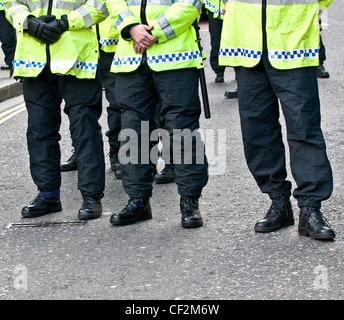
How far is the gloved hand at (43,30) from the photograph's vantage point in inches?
205

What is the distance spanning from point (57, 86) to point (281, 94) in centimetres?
152

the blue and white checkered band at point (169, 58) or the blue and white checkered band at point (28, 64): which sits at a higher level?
the blue and white checkered band at point (169, 58)

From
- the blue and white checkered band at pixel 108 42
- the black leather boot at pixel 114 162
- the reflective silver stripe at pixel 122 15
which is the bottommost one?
the black leather boot at pixel 114 162

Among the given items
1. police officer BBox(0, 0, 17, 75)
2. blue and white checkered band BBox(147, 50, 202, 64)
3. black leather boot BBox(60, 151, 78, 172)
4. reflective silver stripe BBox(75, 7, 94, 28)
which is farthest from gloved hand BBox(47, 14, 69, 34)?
police officer BBox(0, 0, 17, 75)

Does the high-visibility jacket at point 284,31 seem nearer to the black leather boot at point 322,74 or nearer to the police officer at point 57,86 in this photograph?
the police officer at point 57,86

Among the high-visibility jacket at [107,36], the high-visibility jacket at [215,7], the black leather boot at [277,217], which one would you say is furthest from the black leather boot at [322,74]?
the black leather boot at [277,217]

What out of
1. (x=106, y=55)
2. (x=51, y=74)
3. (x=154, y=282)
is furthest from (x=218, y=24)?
(x=154, y=282)

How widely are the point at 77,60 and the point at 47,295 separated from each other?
5.69 feet

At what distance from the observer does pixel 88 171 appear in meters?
5.46

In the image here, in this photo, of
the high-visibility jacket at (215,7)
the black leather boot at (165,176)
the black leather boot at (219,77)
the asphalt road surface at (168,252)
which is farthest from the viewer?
the black leather boot at (219,77)

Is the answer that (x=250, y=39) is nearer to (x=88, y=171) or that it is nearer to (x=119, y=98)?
(x=119, y=98)

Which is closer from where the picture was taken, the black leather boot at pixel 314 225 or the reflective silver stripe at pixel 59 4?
the black leather boot at pixel 314 225

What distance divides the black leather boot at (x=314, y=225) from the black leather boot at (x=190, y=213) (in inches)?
26.0

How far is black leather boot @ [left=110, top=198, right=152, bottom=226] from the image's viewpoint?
523 centimetres
